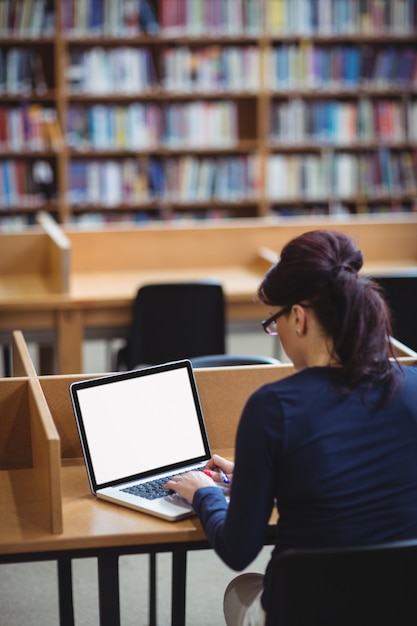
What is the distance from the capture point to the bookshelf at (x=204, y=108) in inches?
238

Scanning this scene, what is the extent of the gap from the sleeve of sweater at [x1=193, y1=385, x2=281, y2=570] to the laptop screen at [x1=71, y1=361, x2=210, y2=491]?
0.44m

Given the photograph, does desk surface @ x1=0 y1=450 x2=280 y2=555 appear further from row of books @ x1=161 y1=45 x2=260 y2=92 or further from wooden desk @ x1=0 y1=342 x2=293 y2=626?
row of books @ x1=161 y1=45 x2=260 y2=92

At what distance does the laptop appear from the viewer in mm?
1910

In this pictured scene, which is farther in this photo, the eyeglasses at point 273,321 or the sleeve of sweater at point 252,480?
the eyeglasses at point 273,321

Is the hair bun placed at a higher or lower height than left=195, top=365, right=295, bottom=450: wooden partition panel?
higher

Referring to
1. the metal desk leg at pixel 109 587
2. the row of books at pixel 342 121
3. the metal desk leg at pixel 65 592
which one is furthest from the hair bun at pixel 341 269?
the row of books at pixel 342 121

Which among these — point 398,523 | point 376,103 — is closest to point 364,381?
point 398,523

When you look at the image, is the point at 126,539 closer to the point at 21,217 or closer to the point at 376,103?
the point at 21,217

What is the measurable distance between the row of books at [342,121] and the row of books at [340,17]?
472 mm

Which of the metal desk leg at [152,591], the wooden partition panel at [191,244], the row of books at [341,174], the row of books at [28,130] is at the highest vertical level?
the row of books at [28,130]

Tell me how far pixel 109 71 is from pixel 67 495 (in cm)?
460

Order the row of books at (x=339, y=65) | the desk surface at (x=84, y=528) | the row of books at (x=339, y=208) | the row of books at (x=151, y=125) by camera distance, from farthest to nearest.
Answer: the row of books at (x=339, y=208) < the row of books at (x=339, y=65) < the row of books at (x=151, y=125) < the desk surface at (x=84, y=528)

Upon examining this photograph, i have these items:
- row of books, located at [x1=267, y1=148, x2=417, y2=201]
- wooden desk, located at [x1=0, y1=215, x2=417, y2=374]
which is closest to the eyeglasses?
wooden desk, located at [x1=0, y1=215, x2=417, y2=374]

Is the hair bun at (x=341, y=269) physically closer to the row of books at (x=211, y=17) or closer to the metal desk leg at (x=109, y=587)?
the metal desk leg at (x=109, y=587)
